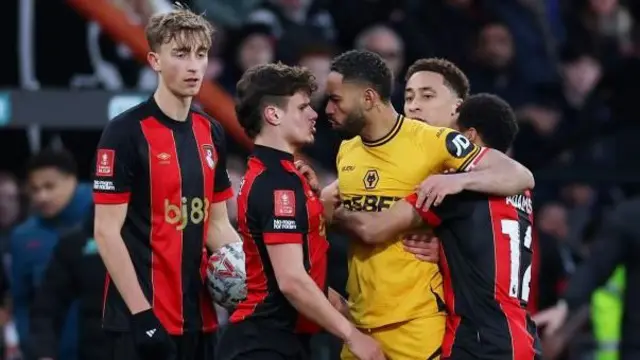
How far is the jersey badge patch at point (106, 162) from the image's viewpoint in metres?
6.99

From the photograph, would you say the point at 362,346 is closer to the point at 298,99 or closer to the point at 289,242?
the point at 289,242

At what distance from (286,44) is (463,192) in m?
6.06

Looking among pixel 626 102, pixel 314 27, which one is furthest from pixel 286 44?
pixel 626 102

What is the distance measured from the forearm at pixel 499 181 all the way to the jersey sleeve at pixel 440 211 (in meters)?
0.11

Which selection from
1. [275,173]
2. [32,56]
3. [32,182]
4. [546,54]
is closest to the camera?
[275,173]

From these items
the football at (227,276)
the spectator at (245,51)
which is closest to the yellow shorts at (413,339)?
the football at (227,276)

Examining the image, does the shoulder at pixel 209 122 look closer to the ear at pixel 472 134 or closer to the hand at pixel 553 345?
the ear at pixel 472 134

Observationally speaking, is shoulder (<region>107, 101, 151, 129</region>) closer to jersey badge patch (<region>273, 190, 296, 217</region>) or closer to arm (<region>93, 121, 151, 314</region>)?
arm (<region>93, 121, 151, 314</region>)

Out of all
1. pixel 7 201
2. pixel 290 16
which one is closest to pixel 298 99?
pixel 7 201

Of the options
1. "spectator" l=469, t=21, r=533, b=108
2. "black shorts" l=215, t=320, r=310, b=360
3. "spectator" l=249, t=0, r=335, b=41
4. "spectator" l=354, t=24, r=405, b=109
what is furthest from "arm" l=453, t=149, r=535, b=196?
"spectator" l=469, t=21, r=533, b=108

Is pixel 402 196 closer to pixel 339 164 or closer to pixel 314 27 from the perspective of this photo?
pixel 339 164

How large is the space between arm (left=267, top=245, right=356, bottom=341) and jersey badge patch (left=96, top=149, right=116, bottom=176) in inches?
30.5

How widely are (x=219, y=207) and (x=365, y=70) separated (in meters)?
0.94

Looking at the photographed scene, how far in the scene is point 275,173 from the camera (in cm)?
689
